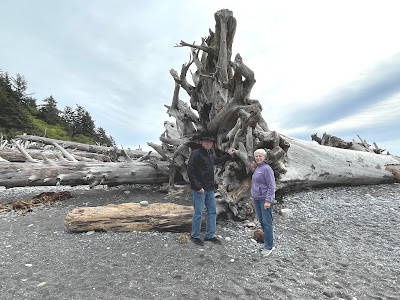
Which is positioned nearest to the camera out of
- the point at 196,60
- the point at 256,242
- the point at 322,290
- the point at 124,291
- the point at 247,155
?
the point at 124,291

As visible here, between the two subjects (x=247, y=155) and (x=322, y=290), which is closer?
(x=322, y=290)

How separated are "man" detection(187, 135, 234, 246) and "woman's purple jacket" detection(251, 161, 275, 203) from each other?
3.39 ft

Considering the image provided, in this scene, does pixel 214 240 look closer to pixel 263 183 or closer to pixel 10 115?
pixel 263 183

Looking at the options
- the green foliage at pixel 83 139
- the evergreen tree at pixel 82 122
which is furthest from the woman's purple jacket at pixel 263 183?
the evergreen tree at pixel 82 122

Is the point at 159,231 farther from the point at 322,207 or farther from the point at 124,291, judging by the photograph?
the point at 322,207

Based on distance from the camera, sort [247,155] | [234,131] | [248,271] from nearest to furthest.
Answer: [248,271] < [247,155] < [234,131]

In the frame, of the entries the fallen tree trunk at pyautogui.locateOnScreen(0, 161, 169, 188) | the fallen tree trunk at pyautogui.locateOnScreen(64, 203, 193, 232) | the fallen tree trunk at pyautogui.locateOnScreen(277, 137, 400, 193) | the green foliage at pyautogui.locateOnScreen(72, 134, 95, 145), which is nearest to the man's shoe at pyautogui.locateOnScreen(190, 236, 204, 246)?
the fallen tree trunk at pyautogui.locateOnScreen(64, 203, 193, 232)

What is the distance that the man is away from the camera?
553 cm

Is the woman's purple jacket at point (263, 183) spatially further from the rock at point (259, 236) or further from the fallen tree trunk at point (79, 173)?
the fallen tree trunk at point (79, 173)

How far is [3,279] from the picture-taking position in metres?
4.18

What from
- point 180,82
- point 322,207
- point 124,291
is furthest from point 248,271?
point 180,82

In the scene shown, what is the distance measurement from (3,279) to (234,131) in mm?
5990

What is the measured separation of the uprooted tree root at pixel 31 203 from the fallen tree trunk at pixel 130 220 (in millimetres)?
3026

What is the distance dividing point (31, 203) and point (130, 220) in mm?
4706
